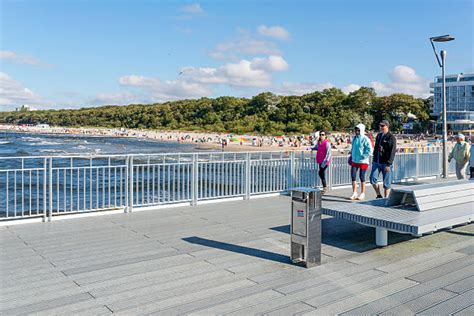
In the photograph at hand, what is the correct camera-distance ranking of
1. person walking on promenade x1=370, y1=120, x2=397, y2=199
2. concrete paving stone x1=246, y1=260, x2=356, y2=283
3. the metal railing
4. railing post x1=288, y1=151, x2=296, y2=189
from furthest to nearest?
railing post x1=288, y1=151, x2=296, y2=189, person walking on promenade x1=370, y1=120, x2=397, y2=199, the metal railing, concrete paving stone x1=246, y1=260, x2=356, y2=283

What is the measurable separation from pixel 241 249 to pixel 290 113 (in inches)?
3924

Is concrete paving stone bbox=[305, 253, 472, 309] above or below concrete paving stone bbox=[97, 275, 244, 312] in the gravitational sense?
below

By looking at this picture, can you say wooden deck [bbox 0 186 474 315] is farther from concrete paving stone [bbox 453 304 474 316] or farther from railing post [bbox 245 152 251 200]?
railing post [bbox 245 152 251 200]

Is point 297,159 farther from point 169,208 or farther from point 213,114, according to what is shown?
point 213,114

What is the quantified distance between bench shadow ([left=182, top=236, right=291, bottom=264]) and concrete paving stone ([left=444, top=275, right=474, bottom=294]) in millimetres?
1843

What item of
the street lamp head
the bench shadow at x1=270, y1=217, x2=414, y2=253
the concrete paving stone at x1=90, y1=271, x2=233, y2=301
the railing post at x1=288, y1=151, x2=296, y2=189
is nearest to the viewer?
the concrete paving stone at x1=90, y1=271, x2=233, y2=301

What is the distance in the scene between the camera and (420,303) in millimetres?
4426

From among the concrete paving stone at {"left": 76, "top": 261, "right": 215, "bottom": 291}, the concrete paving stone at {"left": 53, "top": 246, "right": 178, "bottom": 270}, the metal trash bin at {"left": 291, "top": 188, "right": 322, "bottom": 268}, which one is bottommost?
the concrete paving stone at {"left": 76, "top": 261, "right": 215, "bottom": 291}

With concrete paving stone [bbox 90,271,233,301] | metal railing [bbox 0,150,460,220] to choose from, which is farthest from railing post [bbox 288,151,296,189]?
concrete paving stone [bbox 90,271,233,301]

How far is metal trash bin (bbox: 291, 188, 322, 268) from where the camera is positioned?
17.9 feet

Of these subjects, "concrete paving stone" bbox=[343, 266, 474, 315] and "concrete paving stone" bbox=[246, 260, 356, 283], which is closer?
"concrete paving stone" bbox=[343, 266, 474, 315]

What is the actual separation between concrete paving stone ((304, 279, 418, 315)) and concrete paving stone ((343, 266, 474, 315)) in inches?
2.6

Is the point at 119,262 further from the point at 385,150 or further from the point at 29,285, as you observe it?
the point at 385,150

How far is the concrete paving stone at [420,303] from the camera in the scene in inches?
166
